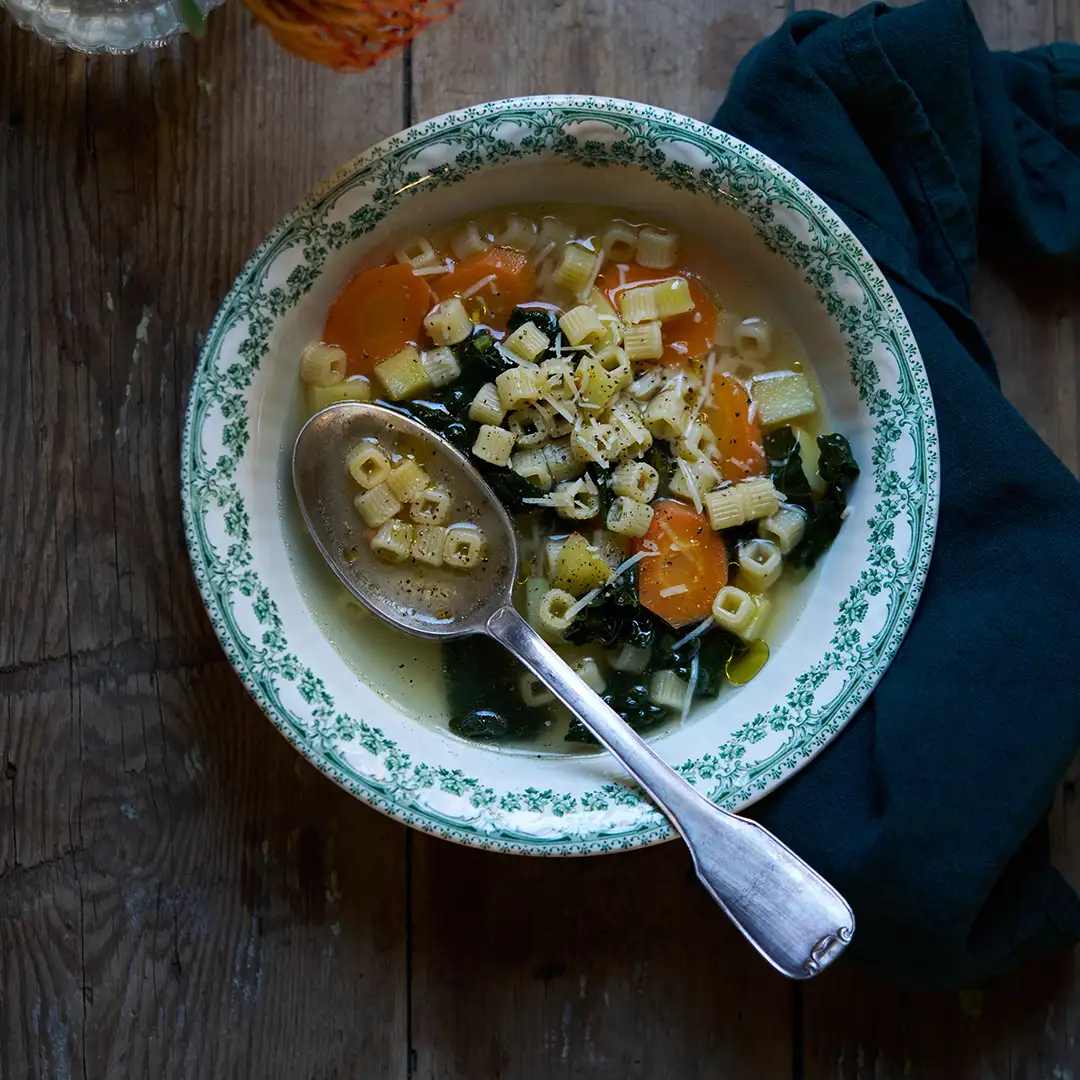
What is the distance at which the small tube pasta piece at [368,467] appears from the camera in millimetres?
2279

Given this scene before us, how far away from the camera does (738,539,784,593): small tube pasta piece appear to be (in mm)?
2324

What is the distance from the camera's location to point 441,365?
2.33 metres

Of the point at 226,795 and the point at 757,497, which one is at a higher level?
the point at 757,497

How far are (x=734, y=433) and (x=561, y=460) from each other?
41 cm

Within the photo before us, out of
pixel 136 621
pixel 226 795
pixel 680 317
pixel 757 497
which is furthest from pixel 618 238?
pixel 226 795

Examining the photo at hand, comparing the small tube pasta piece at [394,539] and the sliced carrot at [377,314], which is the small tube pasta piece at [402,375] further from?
the small tube pasta piece at [394,539]

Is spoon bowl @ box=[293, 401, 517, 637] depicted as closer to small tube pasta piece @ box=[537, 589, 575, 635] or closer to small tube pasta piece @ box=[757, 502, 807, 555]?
small tube pasta piece @ box=[537, 589, 575, 635]

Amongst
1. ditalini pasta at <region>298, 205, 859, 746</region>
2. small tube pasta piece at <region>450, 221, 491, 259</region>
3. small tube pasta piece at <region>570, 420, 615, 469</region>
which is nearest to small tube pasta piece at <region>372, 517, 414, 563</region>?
ditalini pasta at <region>298, 205, 859, 746</region>

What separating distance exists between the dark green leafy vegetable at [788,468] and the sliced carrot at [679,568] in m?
0.19

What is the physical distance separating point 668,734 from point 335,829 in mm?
802

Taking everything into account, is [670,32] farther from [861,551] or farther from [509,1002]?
[509,1002]

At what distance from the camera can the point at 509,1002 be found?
243cm

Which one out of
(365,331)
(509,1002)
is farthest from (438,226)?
(509,1002)

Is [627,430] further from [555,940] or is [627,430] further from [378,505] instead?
[555,940]
